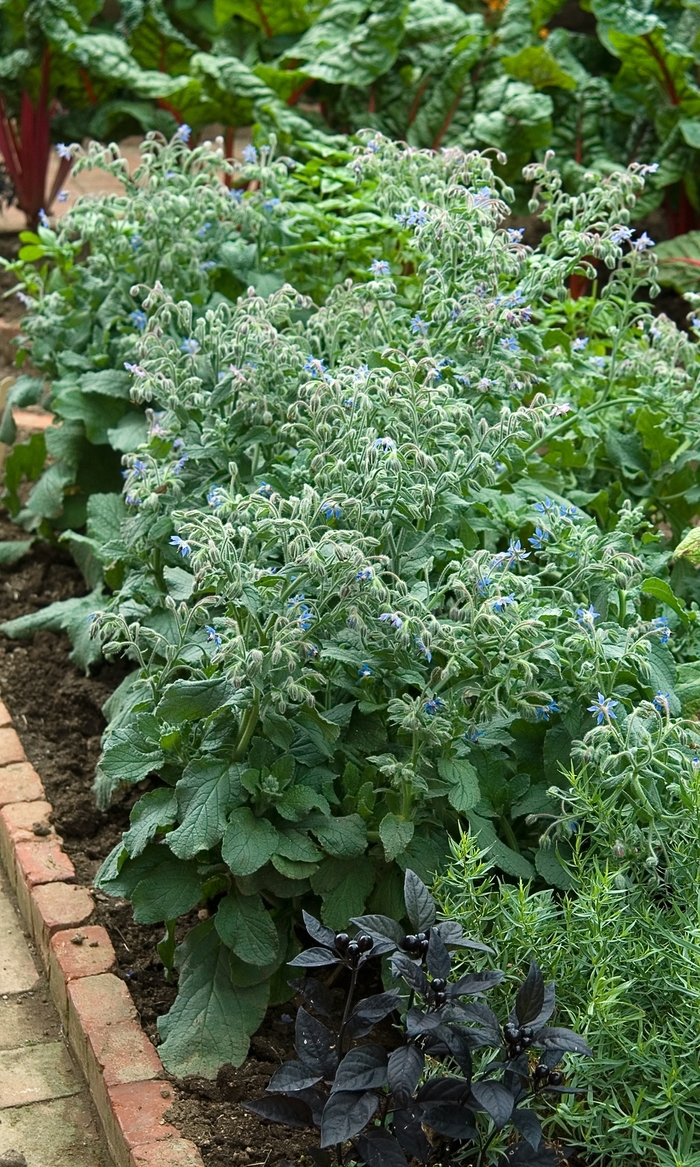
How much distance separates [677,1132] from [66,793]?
170 cm

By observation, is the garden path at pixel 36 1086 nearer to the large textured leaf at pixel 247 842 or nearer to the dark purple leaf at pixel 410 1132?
the large textured leaf at pixel 247 842

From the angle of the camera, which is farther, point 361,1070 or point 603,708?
point 603,708

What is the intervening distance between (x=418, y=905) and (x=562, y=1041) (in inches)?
12.1

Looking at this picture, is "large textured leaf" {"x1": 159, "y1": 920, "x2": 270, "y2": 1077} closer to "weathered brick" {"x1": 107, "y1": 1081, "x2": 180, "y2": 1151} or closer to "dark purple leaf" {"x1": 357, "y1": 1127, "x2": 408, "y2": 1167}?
"weathered brick" {"x1": 107, "y1": 1081, "x2": 180, "y2": 1151}

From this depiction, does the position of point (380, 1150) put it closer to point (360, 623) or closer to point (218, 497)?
point (360, 623)

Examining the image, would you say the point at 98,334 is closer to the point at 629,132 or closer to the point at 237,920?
the point at 237,920

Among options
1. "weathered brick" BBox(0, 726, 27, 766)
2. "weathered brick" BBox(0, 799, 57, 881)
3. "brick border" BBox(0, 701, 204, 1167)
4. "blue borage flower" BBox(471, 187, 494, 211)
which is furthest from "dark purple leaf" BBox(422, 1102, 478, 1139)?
"blue borage flower" BBox(471, 187, 494, 211)

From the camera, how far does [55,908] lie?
295 centimetres

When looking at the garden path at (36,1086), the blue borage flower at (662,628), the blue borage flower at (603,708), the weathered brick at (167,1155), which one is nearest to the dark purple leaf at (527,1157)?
the weathered brick at (167,1155)

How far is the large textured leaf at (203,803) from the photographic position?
8.21 ft

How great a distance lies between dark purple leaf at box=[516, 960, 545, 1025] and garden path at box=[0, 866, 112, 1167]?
0.91 m

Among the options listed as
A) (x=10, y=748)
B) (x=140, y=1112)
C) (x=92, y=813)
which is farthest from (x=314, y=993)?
(x=10, y=748)

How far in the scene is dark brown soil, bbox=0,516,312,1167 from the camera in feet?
8.04

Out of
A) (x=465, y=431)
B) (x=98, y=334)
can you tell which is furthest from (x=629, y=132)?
(x=465, y=431)
